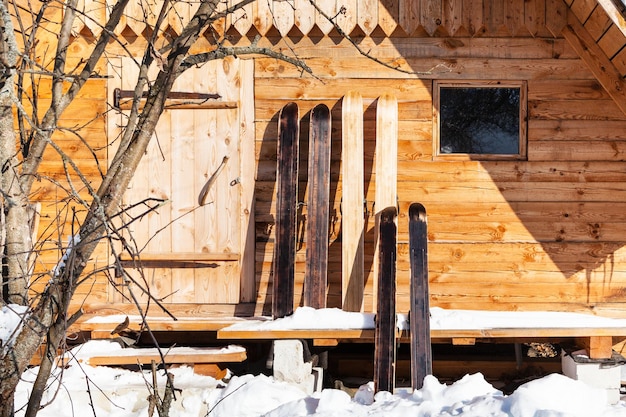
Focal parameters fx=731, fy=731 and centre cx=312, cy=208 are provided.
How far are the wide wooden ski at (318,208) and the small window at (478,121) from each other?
112 centimetres

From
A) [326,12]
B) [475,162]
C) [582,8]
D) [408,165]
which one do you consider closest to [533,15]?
[582,8]

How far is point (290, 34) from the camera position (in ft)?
22.2

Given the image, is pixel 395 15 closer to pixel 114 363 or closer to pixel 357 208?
pixel 357 208

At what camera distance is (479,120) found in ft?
22.7

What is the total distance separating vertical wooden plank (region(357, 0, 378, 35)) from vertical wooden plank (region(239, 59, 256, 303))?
3.52 ft

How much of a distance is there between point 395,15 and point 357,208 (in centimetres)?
182

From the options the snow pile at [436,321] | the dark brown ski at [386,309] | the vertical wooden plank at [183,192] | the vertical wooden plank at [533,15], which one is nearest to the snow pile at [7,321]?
the snow pile at [436,321]

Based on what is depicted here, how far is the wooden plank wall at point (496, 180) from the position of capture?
6.72m

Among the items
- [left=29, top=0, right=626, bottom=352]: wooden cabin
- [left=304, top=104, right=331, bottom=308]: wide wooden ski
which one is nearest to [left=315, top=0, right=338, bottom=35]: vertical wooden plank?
[left=29, top=0, right=626, bottom=352]: wooden cabin

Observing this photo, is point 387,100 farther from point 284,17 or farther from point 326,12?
point 284,17

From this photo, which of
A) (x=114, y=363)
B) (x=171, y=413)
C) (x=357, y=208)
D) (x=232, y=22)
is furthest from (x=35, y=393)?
(x=232, y=22)

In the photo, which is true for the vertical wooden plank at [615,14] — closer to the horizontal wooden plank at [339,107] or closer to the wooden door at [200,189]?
the horizontal wooden plank at [339,107]

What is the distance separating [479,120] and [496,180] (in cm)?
61

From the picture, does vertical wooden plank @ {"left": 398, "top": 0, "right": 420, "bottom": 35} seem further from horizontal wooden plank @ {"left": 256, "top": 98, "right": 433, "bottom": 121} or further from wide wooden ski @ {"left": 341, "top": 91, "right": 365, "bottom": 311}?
wide wooden ski @ {"left": 341, "top": 91, "right": 365, "bottom": 311}
